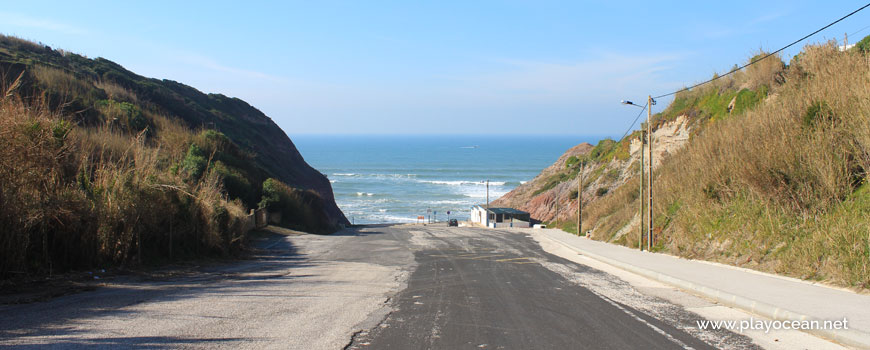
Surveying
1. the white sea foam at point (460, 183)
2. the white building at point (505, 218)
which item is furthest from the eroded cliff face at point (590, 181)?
the white sea foam at point (460, 183)

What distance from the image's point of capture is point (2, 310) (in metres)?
7.62

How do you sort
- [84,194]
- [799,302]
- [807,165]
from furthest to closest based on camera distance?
[807,165] < [84,194] < [799,302]

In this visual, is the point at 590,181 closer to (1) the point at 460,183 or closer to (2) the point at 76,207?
(2) the point at 76,207

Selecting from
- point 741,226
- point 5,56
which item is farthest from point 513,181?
point 741,226

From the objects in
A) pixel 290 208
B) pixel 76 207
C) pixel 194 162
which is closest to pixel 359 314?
pixel 76 207

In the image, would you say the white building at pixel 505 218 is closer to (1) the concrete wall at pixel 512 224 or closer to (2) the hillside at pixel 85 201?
(1) the concrete wall at pixel 512 224

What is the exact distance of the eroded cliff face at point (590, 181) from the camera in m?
37.5

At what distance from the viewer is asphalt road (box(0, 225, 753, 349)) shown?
6773 mm

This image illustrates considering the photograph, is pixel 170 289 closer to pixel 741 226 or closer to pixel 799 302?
pixel 799 302

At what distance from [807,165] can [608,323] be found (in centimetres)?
879

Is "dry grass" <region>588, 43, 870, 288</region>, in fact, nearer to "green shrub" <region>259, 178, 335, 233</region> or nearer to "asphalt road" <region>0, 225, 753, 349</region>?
"asphalt road" <region>0, 225, 753, 349</region>

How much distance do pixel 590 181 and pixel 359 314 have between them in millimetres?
50241

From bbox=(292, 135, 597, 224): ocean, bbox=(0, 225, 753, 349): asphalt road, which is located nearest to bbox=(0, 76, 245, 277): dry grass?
bbox=(0, 225, 753, 349): asphalt road

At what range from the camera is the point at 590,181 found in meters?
56.0
